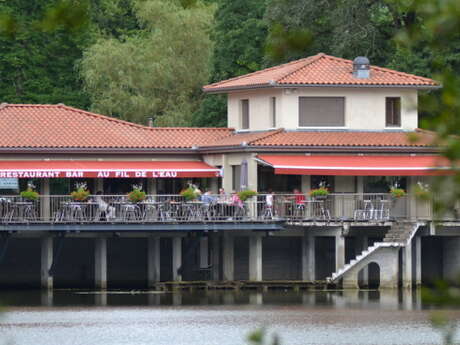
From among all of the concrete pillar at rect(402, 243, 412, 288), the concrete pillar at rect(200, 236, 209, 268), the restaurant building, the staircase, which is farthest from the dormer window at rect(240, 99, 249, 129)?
the concrete pillar at rect(402, 243, 412, 288)

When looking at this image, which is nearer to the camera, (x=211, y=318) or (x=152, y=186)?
(x=211, y=318)

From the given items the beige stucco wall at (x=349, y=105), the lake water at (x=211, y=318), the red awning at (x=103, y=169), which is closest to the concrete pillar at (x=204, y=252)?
the red awning at (x=103, y=169)

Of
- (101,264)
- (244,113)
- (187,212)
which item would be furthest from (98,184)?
(244,113)

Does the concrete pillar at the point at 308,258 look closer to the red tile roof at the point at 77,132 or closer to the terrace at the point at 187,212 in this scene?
the terrace at the point at 187,212

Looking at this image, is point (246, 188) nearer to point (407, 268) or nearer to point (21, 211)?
point (407, 268)

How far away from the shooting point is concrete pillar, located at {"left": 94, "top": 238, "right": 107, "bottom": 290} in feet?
137

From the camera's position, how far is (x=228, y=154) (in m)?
43.9

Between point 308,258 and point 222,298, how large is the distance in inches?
193

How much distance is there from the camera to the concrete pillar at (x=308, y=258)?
41812 millimetres

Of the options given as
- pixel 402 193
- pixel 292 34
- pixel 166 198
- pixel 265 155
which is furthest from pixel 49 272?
pixel 292 34

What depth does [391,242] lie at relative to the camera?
40.2 metres

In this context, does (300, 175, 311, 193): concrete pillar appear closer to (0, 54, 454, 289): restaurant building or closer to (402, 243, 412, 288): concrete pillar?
(0, 54, 454, 289): restaurant building

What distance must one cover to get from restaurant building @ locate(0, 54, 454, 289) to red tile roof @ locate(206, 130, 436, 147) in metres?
0.06

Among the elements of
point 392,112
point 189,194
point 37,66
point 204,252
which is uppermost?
point 37,66
